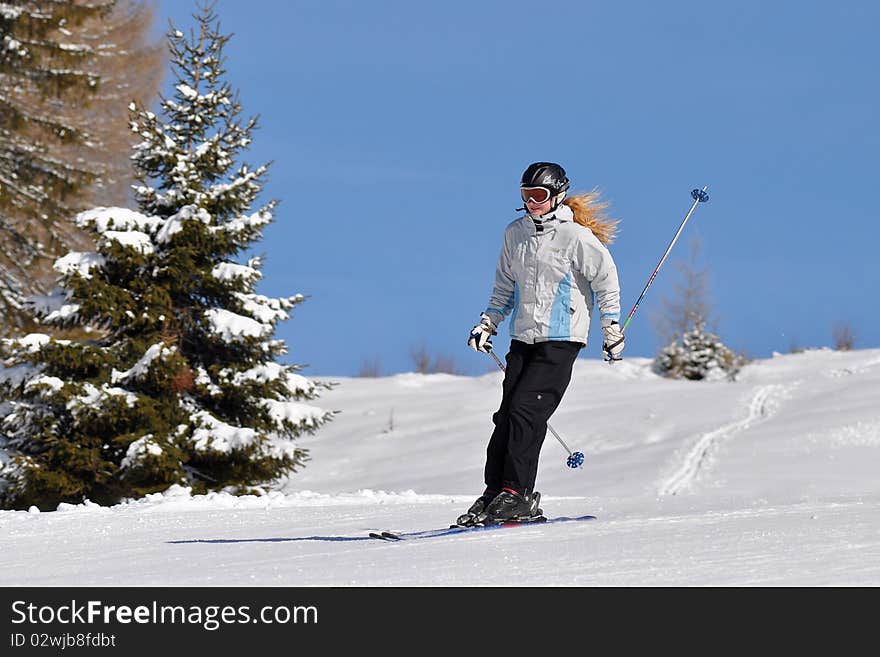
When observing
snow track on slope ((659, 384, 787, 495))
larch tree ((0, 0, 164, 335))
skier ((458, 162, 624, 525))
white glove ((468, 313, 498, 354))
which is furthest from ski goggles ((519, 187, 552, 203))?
larch tree ((0, 0, 164, 335))

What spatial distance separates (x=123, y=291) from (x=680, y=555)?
983 cm

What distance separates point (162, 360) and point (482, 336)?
6998 millimetres

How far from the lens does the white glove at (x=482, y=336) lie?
6.10 metres

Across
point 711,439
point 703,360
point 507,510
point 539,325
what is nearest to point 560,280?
point 539,325

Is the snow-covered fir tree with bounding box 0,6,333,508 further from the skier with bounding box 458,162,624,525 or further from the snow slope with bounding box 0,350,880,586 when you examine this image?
the skier with bounding box 458,162,624,525

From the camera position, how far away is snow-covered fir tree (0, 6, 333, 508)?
1220 cm

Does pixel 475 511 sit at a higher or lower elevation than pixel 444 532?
higher

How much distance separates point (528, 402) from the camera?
19.2 ft

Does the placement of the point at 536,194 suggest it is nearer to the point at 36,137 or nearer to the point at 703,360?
the point at 36,137

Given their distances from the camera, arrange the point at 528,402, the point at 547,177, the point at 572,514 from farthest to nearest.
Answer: the point at 572,514
the point at 547,177
the point at 528,402

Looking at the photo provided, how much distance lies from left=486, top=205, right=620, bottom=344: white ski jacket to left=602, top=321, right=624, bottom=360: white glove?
1.9 inches
